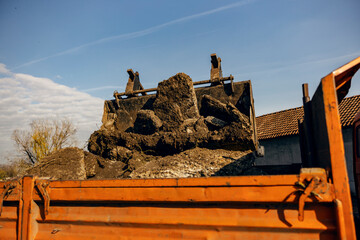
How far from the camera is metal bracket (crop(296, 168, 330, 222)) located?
1497 millimetres

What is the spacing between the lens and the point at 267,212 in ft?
5.29

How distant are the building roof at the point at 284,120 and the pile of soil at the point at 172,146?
355 inches

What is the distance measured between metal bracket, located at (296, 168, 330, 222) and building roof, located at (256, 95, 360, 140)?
35.2 ft

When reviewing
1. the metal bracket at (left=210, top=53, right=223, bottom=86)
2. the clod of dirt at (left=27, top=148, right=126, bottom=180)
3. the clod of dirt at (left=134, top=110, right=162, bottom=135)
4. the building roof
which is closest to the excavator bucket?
the metal bracket at (left=210, top=53, right=223, bottom=86)

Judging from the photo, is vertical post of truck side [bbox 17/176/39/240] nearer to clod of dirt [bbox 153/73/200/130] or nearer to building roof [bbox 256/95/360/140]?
clod of dirt [bbox 153/73/200/130]

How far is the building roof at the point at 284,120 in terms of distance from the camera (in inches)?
435

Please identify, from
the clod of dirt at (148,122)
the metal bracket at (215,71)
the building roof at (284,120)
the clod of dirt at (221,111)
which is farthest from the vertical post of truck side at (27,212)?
the building roof at (284,120)

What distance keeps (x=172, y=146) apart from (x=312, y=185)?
2.40m

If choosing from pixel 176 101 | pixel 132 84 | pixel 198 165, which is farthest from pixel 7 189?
pixel 132 84

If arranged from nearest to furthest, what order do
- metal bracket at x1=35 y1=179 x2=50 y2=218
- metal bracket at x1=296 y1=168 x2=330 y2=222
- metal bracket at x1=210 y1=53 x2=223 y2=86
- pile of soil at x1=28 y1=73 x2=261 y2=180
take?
metal bracket at x1=296 y1=168 x2=330 y2=222
metal bracket at x1=35 y1=179 x2=50 y2=218
pile of soil at x1=28 y1=73 x2=261 y2=180
metal bracket at x1=210 y1=53 x2=223 y2=86

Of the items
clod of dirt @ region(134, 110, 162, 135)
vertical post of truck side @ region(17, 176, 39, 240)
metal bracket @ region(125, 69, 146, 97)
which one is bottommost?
vertical post of truck side @ region(17, 176, 39, 240)

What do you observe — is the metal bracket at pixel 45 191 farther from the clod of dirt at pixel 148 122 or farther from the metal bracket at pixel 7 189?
the clod of dirt at pixel 148 122

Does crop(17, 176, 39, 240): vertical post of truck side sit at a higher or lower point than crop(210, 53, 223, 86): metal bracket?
lower

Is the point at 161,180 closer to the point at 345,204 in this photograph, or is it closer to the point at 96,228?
the point at 96,228
